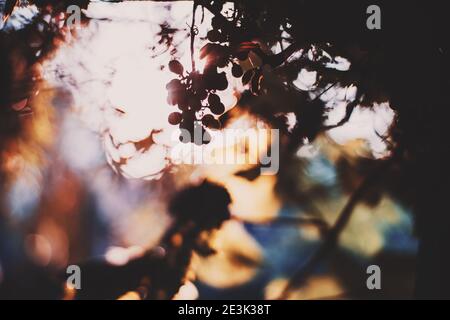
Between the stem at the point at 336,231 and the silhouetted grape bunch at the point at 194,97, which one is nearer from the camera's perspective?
the silhouetted grape bunch at the point at 194,97

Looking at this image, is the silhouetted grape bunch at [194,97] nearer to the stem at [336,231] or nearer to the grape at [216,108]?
the grape at [216,108]

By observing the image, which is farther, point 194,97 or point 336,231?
point 336,231

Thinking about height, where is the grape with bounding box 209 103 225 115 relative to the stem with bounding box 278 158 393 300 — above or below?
above

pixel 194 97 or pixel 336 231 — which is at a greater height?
pixel 194 97

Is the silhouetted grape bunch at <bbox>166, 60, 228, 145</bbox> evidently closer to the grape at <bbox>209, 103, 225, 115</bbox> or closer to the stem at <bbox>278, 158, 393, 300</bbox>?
the grape at <bbox>209, 103, 225, 115</bbox>

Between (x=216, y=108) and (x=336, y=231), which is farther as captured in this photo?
(x=336, y=231)

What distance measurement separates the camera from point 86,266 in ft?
9.68

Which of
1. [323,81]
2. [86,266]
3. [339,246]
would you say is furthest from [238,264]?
[323,81]

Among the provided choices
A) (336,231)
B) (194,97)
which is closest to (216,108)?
(194,97)

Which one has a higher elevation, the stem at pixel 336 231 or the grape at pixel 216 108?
the grape at pixel 216 108

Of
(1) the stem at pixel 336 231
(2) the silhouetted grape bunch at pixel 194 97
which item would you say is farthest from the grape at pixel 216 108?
(1) the stem at pixel 336 231

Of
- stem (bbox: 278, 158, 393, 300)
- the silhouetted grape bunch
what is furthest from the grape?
stem (bbox: 278, 158, 393, 300)

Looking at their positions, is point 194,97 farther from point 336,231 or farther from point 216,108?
point 336,231
